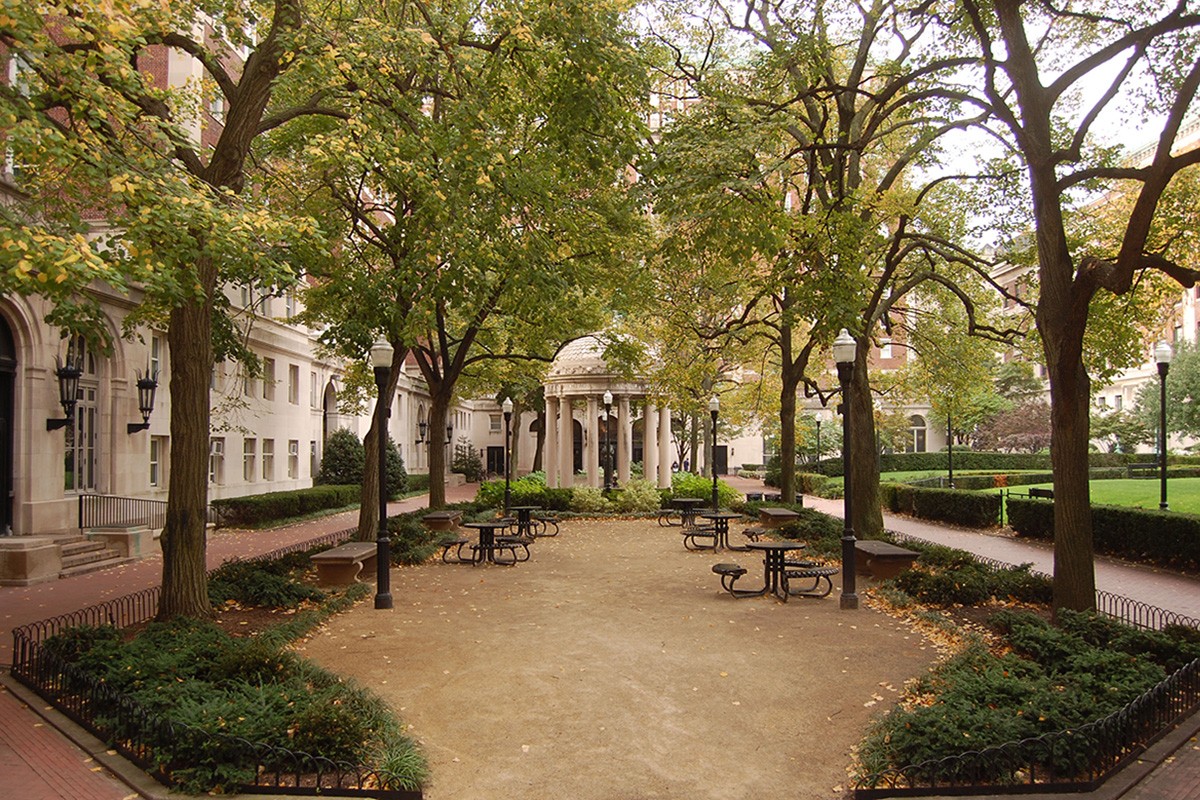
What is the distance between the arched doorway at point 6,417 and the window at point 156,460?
6.02 meters

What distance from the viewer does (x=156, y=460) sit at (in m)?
24.3

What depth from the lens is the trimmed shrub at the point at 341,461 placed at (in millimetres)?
38188

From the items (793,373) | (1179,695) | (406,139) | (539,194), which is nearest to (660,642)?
(1179,695)

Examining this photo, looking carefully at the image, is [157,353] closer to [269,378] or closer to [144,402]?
[144,402]

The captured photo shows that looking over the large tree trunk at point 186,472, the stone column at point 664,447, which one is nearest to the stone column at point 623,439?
the stone column at point 664,447

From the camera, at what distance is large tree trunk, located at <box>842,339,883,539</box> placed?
17.8m

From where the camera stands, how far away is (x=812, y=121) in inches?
719

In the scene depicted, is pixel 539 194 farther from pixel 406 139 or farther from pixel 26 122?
pixel 26 122

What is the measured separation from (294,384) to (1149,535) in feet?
98.9

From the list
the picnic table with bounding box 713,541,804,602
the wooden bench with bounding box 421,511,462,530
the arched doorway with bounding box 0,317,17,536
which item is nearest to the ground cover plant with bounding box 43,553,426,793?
the picnic table with bounding box 713,541,804,602

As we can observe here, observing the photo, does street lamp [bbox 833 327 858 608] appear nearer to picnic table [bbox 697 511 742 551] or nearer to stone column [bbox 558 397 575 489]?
picnic table [bbox 697 511 742 551]

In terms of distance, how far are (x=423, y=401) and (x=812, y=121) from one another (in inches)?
1675

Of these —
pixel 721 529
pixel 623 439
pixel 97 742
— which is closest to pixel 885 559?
pixel 721 529

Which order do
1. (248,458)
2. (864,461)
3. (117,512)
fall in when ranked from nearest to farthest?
(864,461)
(117,512)
(248,458)
